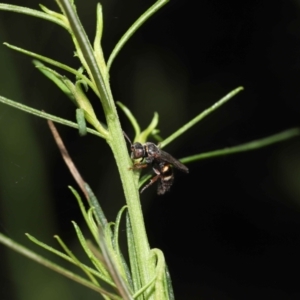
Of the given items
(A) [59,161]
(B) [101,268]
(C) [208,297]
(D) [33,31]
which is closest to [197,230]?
(C) [208,297]

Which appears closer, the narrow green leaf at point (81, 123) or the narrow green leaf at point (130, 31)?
the narrow green leaf at point (81, 123)

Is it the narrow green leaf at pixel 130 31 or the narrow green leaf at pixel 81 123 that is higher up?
the narrow green leaf at pixel 130 31

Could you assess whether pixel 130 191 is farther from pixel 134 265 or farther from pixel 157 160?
pixel 157 160

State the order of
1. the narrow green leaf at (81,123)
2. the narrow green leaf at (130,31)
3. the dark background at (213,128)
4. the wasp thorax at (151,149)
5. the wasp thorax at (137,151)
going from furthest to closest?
the dark background at (213,128) < the wasp thorax at (151,149) < the wasp thorax at (137,151) < the narrow green leaf at (130,31) < the narrow green leaf at (81,123)

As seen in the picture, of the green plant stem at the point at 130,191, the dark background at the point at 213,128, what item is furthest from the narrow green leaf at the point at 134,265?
the dark background at the point at 213,128

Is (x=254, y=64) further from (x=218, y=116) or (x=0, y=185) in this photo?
(x=0, y=185)

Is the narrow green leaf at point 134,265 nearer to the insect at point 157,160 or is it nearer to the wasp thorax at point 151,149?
the insect at point 157,160

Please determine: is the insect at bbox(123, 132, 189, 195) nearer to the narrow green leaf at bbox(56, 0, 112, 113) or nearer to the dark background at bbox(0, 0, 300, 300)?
the narrow green leaf at bbox(56, 0, 112, 113)

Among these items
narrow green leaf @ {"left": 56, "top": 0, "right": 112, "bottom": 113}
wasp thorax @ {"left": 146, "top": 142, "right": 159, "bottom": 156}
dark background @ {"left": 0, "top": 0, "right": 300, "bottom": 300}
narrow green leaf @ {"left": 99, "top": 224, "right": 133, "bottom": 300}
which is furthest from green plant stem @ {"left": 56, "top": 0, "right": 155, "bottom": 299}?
dark background @ {"left": 0, "top": 0, "right": 300, "bottom": 300}

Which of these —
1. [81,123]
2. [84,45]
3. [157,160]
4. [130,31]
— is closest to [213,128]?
[157,160]
